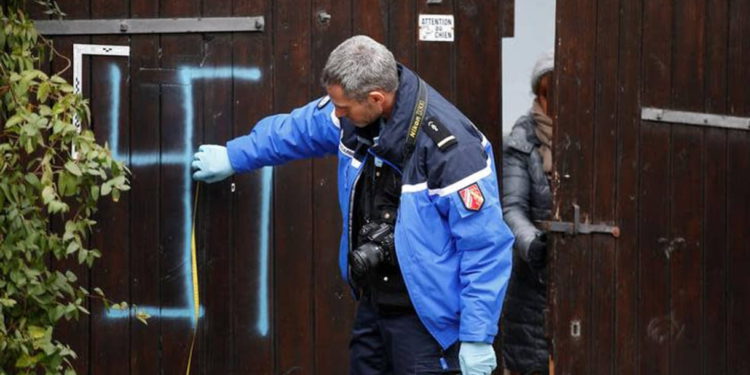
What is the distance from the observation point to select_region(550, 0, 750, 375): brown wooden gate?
6.61 meters

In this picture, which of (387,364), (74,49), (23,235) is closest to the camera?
(23,235)

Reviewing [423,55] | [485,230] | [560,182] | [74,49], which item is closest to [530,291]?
[560,182]

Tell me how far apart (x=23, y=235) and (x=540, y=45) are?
10.6 ft

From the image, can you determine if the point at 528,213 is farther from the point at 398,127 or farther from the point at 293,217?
the point at 398,127

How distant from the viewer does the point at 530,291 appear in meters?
6.94

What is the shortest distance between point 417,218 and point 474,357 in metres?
0.50

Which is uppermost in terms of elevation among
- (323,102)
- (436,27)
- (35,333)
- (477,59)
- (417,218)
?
(436,27)

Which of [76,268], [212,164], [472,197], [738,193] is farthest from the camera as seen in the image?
[738,193]

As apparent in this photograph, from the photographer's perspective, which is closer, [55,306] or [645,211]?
[55,306]

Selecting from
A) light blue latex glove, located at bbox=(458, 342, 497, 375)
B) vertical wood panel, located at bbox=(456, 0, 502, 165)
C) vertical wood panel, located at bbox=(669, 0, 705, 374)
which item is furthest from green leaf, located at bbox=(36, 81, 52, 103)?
vertical wood panel, located at bbox=(669, 0, 705, 374)

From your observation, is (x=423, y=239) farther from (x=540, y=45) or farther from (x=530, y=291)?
(x=540, y=45)

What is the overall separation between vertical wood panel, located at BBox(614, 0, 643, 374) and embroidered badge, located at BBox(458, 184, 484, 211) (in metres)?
1.44

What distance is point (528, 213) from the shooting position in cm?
690

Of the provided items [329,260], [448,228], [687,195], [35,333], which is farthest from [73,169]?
[687,195]
